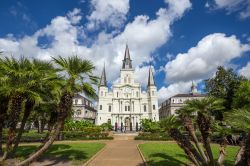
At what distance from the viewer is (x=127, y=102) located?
80625 mm

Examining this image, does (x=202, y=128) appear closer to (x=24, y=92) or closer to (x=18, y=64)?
(x=24, y=92)

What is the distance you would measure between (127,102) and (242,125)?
244ft

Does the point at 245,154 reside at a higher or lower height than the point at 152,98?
lower

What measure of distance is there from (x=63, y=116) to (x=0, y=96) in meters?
4.00

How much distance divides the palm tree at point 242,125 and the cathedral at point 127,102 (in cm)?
7038

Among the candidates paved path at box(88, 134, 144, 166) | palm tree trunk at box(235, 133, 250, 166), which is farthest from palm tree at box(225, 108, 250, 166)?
paved path at box(88, 134, 144, 166)

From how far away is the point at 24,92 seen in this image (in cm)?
1092

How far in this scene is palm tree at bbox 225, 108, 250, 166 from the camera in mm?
6455

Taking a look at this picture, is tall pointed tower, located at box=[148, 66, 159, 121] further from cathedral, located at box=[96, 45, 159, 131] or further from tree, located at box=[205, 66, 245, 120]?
tree, located at box=[205, 66, 245, 120]

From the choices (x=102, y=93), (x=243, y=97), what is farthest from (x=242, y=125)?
(x=102, y=93)

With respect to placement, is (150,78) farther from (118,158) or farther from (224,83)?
(118,158)

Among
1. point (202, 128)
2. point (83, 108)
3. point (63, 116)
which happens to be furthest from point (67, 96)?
point (83, 108)

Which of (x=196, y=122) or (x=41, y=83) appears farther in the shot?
(x=41, y=83)

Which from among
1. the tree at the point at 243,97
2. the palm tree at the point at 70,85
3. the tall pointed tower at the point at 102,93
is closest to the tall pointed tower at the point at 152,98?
the tall pointed tower at the point at 102,93
